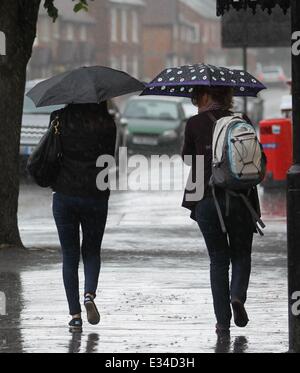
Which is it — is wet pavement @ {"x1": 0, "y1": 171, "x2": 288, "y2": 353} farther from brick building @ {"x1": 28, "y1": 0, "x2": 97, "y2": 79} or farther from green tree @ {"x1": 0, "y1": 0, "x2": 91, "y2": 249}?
brick building @ {"x1": 28, "y1": 0, "x2": 97, "y2": 79}

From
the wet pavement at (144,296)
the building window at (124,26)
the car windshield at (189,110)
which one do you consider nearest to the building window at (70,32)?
the building window at (124,26)

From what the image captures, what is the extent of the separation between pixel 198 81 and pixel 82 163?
39.5 inches

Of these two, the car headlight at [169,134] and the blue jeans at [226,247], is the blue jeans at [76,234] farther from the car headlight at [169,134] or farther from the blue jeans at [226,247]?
the car headlight at [169,134]

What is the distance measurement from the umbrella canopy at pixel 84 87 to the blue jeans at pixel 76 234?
677 millimetres

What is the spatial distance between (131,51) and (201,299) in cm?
9460

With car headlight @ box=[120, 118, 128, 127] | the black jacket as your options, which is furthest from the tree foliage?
car headlight @ box=[120, 118, 128, 127]

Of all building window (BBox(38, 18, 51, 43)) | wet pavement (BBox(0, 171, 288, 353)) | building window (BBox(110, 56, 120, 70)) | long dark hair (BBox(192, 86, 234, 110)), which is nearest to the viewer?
wet pavement (BBox(0, 171, 288, 353))

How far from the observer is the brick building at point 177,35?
10750 centimetres

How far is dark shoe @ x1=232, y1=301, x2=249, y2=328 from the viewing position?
8648 mm

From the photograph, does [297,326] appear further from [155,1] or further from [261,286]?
[155,1]

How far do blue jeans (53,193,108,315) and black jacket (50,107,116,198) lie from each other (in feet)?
0.24

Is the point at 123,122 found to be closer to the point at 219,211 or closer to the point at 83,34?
the point at 219,211

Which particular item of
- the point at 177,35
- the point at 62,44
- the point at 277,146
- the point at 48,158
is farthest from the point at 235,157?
the point at 177,35

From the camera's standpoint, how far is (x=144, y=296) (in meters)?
10.3
